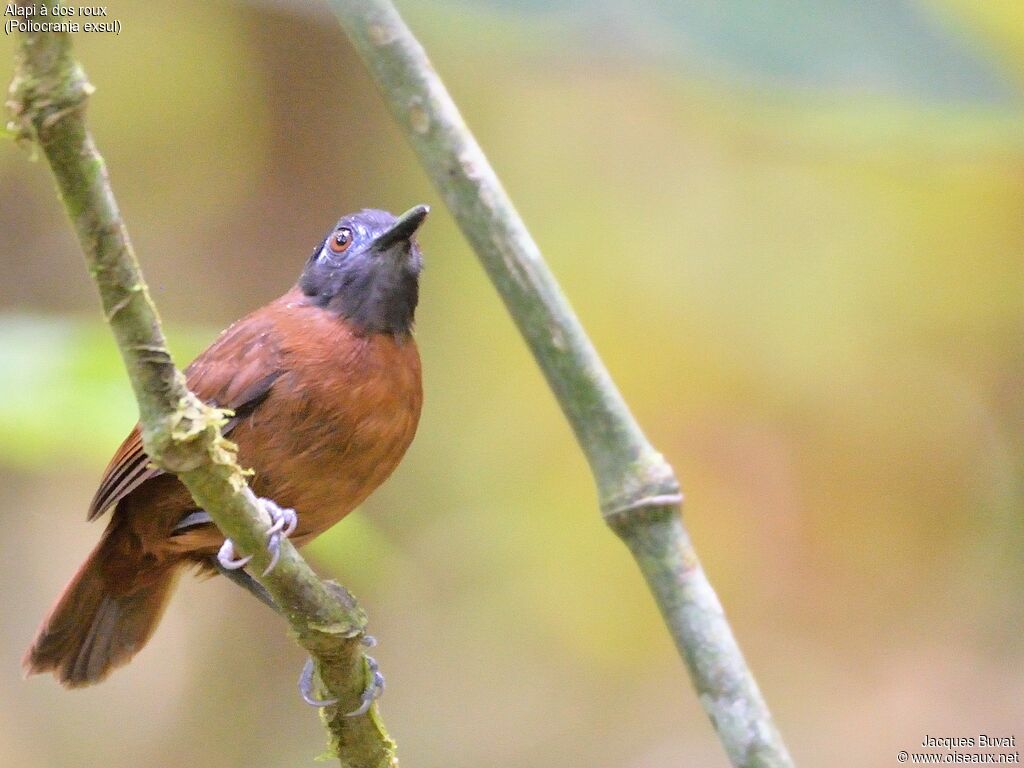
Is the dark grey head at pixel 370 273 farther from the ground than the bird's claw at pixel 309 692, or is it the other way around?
the dark grey head at pixel 370 273

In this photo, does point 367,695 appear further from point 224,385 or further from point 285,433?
point 224,385

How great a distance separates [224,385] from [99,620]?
0.92 meters

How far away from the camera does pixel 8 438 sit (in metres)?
2.41

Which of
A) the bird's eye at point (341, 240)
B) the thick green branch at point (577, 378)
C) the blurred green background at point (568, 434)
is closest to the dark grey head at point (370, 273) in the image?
the bird's eye at point (341, 240)

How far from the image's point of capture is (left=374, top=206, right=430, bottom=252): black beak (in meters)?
3.04

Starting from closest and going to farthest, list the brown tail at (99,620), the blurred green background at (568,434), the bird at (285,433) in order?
the bird at (285,433)
the brown tail at (99,620)
the blurred green background at (568,434)

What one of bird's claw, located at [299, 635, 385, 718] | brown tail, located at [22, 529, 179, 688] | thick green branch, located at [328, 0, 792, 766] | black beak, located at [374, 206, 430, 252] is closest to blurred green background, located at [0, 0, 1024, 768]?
brown tail, located at [22, 529, 179, 688]

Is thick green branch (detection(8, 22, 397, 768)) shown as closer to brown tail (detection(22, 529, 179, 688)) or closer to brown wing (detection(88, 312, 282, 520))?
brown wing (detection(88, 312, 282, 520))

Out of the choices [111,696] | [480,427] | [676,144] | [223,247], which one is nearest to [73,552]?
[111,696]

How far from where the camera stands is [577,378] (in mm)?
1339

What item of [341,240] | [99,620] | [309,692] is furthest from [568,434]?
[309,692]

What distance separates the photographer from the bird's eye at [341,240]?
10.8 ft

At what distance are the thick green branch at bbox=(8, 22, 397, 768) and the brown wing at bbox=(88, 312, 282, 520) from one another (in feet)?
1.81

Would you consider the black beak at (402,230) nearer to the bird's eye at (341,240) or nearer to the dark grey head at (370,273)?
the dark grey head at (370,273)
